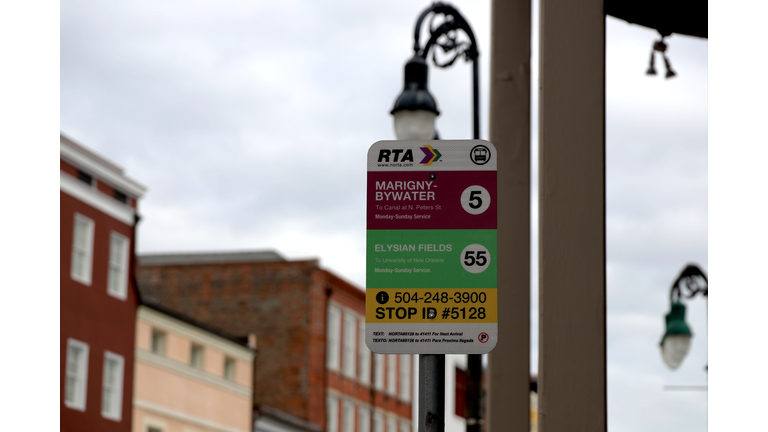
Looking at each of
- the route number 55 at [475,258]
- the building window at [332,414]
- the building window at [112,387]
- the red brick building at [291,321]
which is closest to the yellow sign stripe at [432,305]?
the route number 55 at [475,258]

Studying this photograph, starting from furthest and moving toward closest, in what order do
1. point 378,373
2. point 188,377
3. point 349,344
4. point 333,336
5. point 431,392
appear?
point 378,373 → point 349,344 → point 333,336 → point 188,377 → point 431,392

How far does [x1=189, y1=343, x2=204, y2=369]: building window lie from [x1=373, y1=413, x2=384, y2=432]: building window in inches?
677

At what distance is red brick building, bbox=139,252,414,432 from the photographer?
53094mm

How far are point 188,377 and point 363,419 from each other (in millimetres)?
17495

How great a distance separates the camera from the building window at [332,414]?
53469 mm

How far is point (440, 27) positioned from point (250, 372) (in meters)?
34.6

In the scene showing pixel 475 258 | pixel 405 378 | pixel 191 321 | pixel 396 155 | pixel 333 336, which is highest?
pixel 333 336

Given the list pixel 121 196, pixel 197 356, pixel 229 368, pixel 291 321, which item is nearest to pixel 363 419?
pixel 291 321

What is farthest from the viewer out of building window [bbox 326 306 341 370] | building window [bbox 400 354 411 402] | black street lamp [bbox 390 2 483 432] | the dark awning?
building window [bbox 400 354 411 402]

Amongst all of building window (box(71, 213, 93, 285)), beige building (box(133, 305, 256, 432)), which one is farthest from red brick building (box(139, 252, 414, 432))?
building window (box(71, 213, 93, 285))

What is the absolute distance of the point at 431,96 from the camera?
11742mm

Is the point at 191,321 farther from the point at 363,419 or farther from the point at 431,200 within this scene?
the point at 431,200

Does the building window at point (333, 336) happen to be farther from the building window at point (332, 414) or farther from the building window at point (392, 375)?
the building window at point (392, 375)

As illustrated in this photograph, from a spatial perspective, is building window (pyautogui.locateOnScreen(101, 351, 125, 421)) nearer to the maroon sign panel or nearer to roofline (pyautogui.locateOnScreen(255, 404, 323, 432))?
roofline (pyautogui.locateOnScreen(255, 404, 323, 432))
